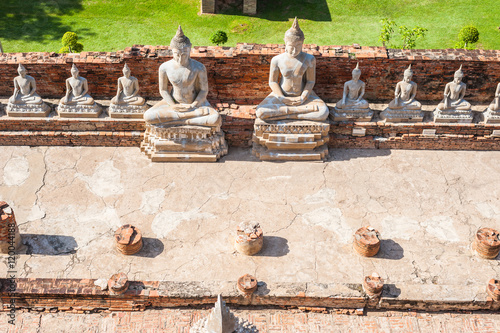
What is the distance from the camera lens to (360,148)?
1173 cm

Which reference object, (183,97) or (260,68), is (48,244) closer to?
(183,97)

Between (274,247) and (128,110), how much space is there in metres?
→ 4.14

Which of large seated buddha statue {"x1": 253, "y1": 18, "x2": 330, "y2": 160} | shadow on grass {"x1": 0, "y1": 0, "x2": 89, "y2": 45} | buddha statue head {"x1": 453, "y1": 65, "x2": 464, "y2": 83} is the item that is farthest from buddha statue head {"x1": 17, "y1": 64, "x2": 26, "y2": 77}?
buddha statue head {"x1": 453, "y1": 65, "x2": 464, "y2": 83}

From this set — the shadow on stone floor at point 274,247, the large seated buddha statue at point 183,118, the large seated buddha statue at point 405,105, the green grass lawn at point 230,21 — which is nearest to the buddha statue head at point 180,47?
the large seated buddha statue at point 183,118

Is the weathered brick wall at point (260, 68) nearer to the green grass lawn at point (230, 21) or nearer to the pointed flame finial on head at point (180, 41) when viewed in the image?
the pointed flame finial on head at point (180, 41)

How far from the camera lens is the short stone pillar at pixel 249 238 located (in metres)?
9.27

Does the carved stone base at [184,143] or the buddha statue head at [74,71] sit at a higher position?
the buddha statue head at [74,71]

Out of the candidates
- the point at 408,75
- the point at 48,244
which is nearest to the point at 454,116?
the point at 408,75

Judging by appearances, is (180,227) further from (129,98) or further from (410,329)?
(410,329)

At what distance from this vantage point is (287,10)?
61.8 feet

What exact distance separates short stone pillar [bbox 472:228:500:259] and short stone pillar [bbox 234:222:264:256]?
350cm

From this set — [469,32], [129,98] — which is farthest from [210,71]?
[469,32]

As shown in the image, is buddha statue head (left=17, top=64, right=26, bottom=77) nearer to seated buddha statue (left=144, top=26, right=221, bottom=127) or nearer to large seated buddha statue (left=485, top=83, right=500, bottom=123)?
seated buddha statue (left=144, top=26, right=221, bottom=127)

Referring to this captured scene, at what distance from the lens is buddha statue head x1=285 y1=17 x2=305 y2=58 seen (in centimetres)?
1055
